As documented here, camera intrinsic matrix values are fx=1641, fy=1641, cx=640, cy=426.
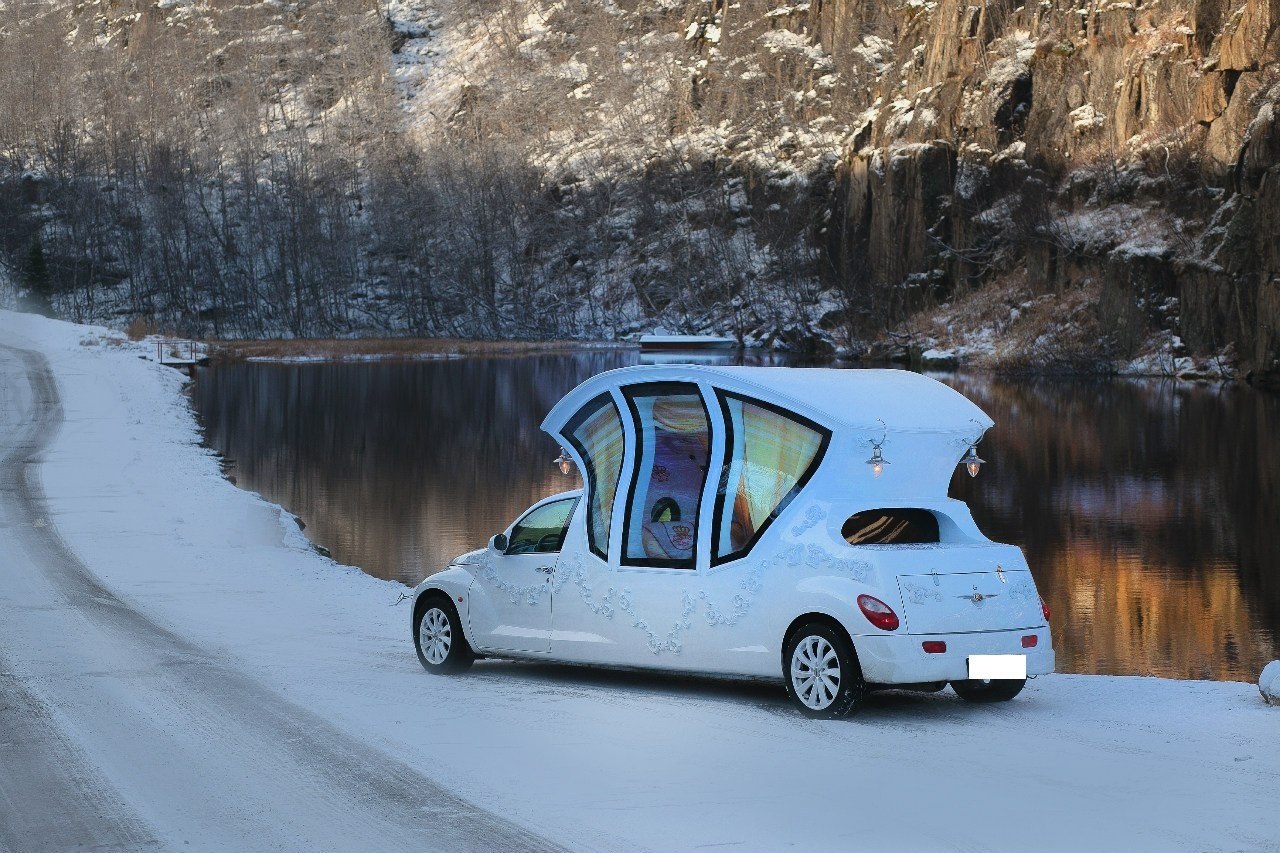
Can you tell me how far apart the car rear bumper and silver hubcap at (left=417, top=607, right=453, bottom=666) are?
3862 millimetres

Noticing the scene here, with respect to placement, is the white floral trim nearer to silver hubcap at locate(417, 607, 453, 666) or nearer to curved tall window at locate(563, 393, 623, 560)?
curved tall window at locate(563, 393, 623, 560)

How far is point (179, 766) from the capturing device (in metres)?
8.90

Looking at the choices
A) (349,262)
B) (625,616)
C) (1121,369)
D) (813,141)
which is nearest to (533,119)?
(349,262)

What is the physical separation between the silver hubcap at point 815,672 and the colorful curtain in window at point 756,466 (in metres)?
0.92

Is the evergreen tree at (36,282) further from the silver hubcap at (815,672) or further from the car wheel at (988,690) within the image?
the silver hubcap at (815,672)

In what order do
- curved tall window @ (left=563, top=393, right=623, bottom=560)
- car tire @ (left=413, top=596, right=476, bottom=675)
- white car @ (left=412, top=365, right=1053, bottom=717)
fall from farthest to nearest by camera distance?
1. car tire @ (left=413, top=596, right=476, bottom=675)
2. curved tall window @ (left=563, top=393, right=623, bottom=560)
3. white car @ (left=412, top=365, right=1053, bottom=717)

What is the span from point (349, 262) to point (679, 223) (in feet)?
94.5

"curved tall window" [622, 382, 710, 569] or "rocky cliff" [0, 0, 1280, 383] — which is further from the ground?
"rocky cliff" [0, 0, 1280, 383]

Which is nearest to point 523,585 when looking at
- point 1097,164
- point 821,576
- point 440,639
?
point 440,639

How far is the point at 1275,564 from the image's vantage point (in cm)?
2445

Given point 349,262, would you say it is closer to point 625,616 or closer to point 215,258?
point 215,258

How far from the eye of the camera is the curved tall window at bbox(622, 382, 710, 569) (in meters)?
11.6

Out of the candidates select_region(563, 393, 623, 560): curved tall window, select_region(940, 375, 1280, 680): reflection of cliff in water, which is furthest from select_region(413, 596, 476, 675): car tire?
select_region(940, 375, 1280, 680): reflection of cliff in water

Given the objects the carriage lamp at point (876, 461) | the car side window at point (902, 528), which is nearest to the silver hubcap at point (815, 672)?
the car side window at point (902, 528)
